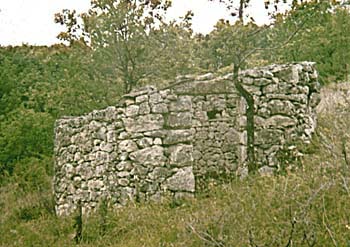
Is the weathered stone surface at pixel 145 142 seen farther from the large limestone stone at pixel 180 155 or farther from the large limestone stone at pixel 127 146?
the large limestone stone at pixel 180 155

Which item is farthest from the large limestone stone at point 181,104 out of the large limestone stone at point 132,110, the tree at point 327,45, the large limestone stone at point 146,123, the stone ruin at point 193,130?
the tree at point 327,45

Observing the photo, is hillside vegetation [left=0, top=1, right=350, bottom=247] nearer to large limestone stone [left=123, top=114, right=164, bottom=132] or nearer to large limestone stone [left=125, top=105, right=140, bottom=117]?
large limestone stone [left=123, top=114, right=164, bottom=132]

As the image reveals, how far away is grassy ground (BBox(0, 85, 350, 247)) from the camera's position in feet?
15.9

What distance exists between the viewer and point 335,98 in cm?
924

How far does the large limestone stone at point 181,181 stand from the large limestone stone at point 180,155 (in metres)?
0.10

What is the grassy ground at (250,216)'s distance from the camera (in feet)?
15.9

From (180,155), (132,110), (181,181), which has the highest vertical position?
(132,110)

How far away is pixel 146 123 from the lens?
7.97 m

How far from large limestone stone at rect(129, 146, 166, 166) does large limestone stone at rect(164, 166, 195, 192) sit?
10.6 inches

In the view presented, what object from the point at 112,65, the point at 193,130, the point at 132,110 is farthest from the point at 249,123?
the point at 112,65

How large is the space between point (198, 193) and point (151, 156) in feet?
2.85

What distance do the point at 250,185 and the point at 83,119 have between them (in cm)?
344

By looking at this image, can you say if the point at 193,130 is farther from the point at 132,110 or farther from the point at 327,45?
the point at 327,45

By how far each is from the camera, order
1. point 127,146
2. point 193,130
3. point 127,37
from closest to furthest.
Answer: point 127,146
point 193,130
point 127,37
